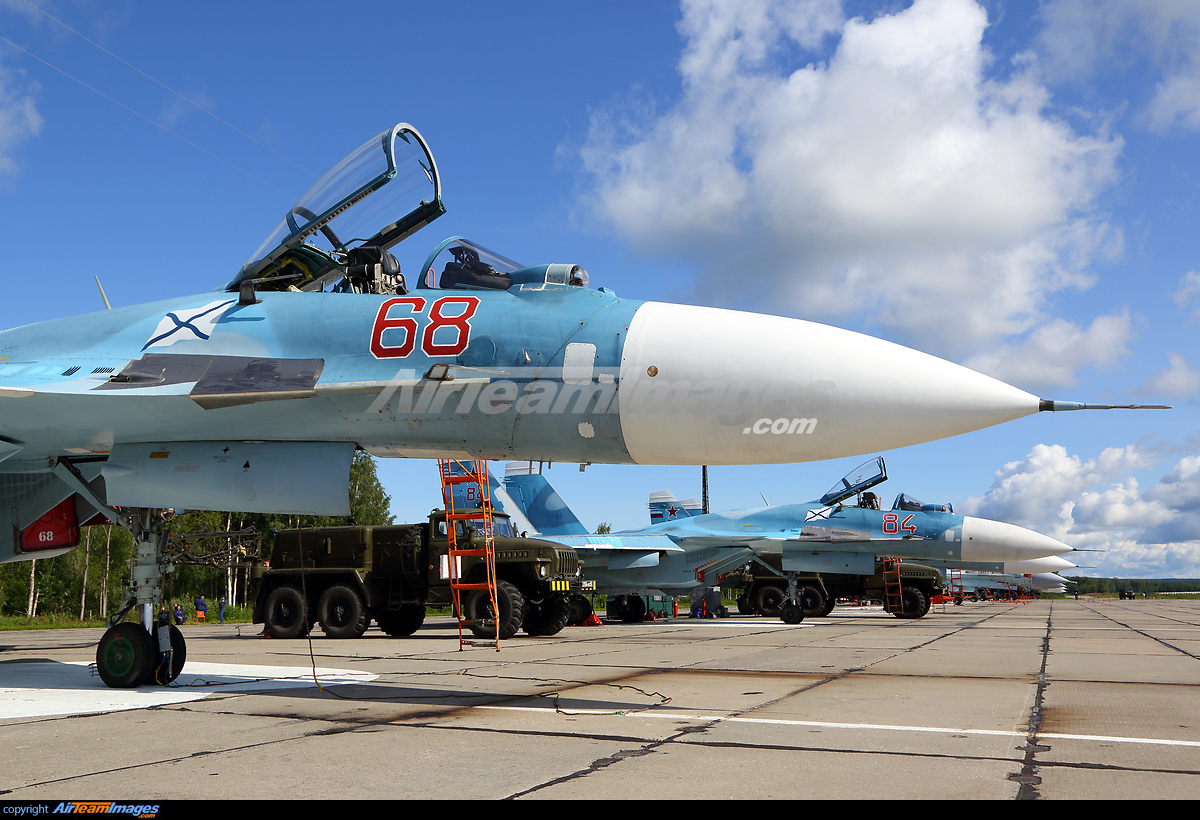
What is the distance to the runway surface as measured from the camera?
337 cm

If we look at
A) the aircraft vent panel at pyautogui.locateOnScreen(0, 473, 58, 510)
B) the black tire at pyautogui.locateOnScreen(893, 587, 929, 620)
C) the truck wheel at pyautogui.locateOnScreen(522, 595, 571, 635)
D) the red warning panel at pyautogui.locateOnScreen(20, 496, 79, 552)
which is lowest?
the black tire at pyautogui.locateOnScreen(893, 587, 929, 620)

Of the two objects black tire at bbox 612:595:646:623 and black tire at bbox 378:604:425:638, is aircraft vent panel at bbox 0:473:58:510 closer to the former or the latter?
black tire at bbox 378:604:425:638

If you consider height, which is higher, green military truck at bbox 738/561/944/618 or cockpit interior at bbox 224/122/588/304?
cockpit interior at bbox 224/122/588/304

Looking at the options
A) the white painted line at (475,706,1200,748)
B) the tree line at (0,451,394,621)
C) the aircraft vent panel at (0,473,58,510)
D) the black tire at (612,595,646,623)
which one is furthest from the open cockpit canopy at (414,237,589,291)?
the tree line at (0,451,394,621)

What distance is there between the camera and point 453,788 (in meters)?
3.27

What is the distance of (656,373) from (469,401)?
1321 mm

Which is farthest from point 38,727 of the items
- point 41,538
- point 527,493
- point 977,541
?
point 977,541

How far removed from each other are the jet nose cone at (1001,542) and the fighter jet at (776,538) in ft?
0.13

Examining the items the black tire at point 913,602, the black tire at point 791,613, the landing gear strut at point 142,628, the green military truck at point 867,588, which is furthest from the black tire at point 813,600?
the landing gear strut at point 142,628

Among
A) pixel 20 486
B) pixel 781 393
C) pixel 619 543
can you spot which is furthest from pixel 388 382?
pixel 619 543

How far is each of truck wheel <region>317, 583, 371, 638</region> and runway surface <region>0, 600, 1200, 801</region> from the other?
3931 millimetres

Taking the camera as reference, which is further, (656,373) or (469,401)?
(469,401)

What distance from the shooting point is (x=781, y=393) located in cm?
471
